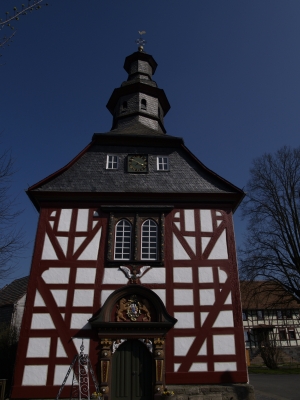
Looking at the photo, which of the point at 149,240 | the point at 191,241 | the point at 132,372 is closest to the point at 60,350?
the point at 132,372

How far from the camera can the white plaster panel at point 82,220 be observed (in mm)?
13499

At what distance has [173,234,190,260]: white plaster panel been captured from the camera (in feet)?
43.1

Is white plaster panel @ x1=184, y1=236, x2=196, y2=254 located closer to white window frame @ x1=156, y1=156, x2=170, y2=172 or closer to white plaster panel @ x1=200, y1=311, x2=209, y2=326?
white plaster panel @ x1=200, y1=311, x2=209, y2=326

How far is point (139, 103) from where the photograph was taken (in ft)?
64.7

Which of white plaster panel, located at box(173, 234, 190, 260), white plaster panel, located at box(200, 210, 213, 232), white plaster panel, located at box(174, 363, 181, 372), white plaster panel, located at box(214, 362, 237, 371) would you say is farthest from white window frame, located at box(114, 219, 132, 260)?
white plaster panel, located at box(214, 362, 237, 371)

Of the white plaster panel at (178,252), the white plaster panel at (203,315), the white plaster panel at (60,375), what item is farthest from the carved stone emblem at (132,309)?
the white plaster panel at (60,375)

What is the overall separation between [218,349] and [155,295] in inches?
107

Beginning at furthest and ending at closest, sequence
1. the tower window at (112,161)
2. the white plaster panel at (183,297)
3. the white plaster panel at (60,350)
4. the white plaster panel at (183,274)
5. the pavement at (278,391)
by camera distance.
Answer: the tower window at (112,161), the pavement at (278,391), the white plaster panel at (183,274), the white plaster panel at (183,297), the white plaster panel at (60,350)

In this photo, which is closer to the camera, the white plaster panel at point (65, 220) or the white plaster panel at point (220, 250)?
the white plaster panel at point (220, 250)

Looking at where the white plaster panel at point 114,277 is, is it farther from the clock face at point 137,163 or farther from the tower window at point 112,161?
the tower window at point 112,161

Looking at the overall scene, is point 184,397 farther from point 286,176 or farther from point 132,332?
point 286,176

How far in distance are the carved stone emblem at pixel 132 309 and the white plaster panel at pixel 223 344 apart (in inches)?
93.4

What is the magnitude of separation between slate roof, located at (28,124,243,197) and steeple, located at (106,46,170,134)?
2.62m

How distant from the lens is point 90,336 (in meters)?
11.8
